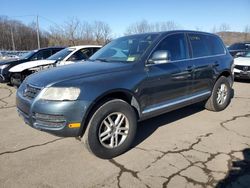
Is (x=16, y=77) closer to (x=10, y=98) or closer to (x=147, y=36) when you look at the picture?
(x=10, y=98)

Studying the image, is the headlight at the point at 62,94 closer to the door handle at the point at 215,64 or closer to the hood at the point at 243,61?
the door handle at the point at 215,64

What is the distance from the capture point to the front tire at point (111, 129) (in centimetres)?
336

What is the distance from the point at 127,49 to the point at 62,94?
5.62ft

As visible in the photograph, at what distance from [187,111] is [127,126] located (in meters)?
2.68

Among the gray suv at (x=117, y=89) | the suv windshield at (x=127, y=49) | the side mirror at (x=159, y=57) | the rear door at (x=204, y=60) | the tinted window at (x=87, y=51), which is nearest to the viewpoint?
the gray suv at (x=117, y=89)

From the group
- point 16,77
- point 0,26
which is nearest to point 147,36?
point 16,77

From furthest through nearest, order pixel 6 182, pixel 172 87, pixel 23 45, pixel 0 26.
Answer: pixel 23 45 < pixel 0 26 < pixel 172 87 < pixel 6 182

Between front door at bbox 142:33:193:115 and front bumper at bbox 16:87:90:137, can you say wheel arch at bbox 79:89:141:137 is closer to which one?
front bumper at bbox 16:87:90:137

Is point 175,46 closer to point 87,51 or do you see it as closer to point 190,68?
point 190,68

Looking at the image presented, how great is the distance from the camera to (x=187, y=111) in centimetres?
600

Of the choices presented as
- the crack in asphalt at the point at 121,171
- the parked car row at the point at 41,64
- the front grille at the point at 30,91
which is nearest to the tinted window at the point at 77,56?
the parked car row at the point at 41,64

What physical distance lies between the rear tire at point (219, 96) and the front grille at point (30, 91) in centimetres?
387

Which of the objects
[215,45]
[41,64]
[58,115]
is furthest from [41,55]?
[58,115]

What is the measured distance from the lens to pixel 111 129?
3.59 metres
